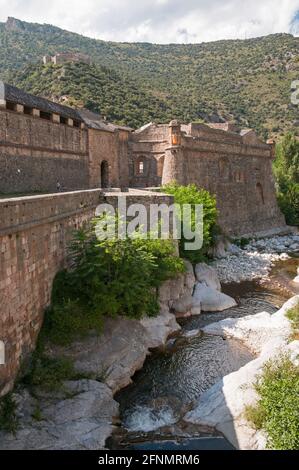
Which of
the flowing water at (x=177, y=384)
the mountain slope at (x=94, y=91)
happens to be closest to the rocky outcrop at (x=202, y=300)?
the flowing water at (x=177, y=384)

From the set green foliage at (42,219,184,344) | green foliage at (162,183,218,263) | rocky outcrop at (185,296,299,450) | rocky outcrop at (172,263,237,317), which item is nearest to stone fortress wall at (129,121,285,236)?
green foliage at (162,183,218,263)

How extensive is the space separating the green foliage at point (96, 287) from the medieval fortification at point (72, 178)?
44 centimetres

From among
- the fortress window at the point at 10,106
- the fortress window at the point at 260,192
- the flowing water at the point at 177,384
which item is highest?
the fortress window at the point at 10,106

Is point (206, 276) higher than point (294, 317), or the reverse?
point (206, 276)

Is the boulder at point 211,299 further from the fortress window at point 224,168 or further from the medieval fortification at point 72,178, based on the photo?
the fortress window at point 224,168

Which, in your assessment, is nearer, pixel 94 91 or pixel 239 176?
pixel 239 176

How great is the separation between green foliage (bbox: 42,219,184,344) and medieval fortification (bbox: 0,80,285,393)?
1.45ft

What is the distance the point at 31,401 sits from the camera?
360 inches

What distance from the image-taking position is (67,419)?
897 cm

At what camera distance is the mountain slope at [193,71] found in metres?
57.9

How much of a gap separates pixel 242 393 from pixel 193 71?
72.1 meters

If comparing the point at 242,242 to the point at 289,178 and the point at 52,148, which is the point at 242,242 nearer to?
the point at 289,178

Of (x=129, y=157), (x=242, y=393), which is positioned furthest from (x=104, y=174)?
(x=242, y=393)

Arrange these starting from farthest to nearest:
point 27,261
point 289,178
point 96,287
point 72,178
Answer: point 289,178, point 72,178, point 96,287, point 27,261
